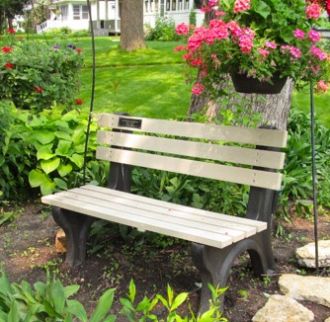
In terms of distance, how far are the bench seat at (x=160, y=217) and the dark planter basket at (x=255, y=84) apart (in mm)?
735

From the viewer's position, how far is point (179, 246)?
4.12 m

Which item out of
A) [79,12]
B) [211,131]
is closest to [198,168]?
[211,131]

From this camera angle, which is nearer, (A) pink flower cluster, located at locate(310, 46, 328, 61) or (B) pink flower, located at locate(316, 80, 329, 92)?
(A) pink flower cluster, located at locate(310, 46, 328, 61)

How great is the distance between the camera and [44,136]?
16.5 ft

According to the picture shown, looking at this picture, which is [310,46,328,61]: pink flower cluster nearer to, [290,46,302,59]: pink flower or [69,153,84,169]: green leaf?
[290,46,302,59]: pink flower

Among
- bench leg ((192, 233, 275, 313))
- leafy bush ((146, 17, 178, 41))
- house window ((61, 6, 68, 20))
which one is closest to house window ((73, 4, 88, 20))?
house window ((61, 6, 68, 20))

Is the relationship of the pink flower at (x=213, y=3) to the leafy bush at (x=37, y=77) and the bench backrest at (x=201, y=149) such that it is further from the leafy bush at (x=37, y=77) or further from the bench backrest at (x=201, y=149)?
the leafy bush at (x=37, y=77)

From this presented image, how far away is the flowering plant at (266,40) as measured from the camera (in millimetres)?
2996

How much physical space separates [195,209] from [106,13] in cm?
4143

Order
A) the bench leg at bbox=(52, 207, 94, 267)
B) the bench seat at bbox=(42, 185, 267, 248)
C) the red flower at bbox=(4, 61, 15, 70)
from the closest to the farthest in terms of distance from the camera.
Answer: the bench seat at bbox=(42, 185, 267, 248) < the bench leg at bbox=(52, 207, 94, 267) < the red flower at bbox=(4, 61, 15, 70)

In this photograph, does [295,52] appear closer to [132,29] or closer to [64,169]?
[64,169]

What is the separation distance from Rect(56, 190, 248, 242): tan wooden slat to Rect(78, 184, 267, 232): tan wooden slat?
8 cm

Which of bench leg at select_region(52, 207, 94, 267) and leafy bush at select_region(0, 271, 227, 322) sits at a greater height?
leafy bush at select_region(0, 271, 227, 322)

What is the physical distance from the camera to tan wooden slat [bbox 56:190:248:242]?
311 centimetres
